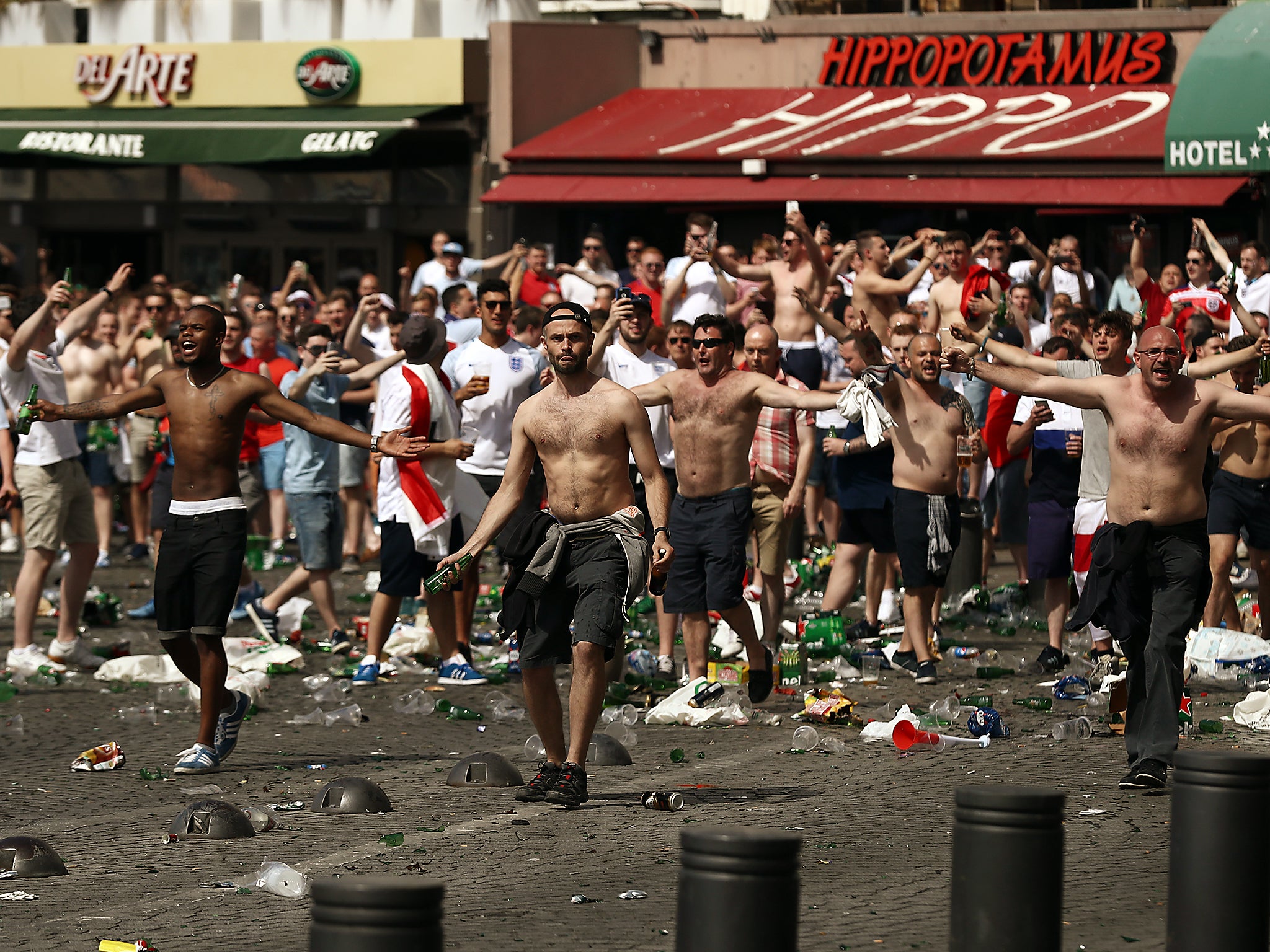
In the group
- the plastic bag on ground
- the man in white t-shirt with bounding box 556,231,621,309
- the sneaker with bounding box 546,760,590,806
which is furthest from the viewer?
the man in white t-shirt with bounding box 556,231,621,309

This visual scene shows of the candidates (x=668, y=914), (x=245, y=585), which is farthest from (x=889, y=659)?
(x=668, y=914)

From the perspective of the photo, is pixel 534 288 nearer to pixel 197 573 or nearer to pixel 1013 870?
pixel 197 573

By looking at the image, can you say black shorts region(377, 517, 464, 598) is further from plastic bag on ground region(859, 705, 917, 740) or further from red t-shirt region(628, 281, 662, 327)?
red t-shirt region(628, 281, 662, 327)

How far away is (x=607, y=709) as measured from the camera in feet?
33.9

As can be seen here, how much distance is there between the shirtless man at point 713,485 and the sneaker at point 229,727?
2529 millimetres

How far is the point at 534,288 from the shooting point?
18250mm

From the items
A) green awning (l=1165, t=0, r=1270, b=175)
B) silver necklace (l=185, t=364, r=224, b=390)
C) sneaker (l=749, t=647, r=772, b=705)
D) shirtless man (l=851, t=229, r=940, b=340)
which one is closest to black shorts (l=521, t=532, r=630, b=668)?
silver necklace (l=185, t=364, r=224, b=390)

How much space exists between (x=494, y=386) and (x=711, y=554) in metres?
2.19

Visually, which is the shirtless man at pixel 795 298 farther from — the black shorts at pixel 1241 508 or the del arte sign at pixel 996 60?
the del arte sign at pixel 996 60

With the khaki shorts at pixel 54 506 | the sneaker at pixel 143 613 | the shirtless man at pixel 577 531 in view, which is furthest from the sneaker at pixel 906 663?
the sneaker at pixel 143 613

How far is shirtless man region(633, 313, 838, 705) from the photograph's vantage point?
34.0 ft

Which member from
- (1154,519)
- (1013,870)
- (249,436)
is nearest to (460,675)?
(249,436)

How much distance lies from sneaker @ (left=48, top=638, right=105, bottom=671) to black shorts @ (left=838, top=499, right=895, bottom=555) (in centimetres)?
468

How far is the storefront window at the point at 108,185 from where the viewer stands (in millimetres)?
28297
